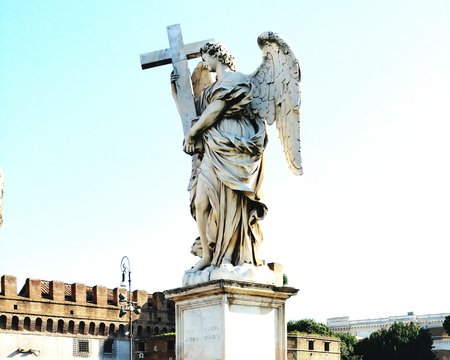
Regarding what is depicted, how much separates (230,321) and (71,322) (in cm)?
4623

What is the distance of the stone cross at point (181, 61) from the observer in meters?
8.14

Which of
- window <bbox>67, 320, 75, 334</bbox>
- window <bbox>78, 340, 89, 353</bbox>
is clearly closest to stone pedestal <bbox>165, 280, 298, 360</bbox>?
window <bbox>67, 320, 75, 334</bbox>

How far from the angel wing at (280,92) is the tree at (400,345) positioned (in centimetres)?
5635

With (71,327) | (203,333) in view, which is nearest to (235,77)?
(203,333)

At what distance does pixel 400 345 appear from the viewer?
61.8 metres

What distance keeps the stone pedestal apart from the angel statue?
0.14 meters

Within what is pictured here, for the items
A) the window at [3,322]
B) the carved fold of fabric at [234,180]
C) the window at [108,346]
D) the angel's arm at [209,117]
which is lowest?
the window at [108,346]

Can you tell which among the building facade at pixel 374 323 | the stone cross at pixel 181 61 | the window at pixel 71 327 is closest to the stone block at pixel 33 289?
the window at pixel 71 327

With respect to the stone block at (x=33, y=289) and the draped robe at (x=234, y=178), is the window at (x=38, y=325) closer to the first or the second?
the stone block at (x=33, y=289)

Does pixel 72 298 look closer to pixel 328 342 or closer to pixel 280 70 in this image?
pixel 328 342

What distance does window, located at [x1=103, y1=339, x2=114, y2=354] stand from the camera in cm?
5481

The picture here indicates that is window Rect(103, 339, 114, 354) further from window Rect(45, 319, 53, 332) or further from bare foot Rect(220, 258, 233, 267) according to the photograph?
bare foot Rect(220, 258, 233, 267)

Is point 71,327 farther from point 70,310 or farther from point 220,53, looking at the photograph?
point 220,53

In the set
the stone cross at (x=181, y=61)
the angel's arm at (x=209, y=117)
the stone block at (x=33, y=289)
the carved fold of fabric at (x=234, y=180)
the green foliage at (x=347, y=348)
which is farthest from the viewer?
the green foliage at (x=347, y=348)
